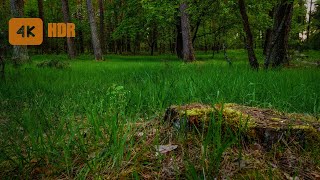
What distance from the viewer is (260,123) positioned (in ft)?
7.45

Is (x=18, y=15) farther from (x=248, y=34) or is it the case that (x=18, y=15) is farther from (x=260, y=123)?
(x=260, y=123)

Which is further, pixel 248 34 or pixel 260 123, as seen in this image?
pixel 248 34

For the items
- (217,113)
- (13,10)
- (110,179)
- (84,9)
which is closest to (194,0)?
(217,113)

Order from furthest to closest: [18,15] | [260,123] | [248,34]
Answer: [18,15], [248,34], [260,123]

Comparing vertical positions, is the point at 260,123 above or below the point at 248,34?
below

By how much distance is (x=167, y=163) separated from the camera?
2123 mm

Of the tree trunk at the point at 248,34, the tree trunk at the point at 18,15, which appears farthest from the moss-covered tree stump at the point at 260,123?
the tree trunk at the point at 18,15

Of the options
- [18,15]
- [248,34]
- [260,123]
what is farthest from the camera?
[18,15]

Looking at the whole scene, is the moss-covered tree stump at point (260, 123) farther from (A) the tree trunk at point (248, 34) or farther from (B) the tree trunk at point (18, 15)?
(B) the tree trunk at point (18, 15)

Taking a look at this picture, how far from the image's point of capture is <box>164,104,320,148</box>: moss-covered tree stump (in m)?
2.18

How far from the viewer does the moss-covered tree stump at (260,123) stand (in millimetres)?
2184

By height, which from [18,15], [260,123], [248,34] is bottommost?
[260,123]

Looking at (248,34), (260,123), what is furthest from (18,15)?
(260,123)

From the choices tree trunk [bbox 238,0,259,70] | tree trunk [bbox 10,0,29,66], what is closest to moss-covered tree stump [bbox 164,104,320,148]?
tree trunk [bbox 238,0,259,70]
